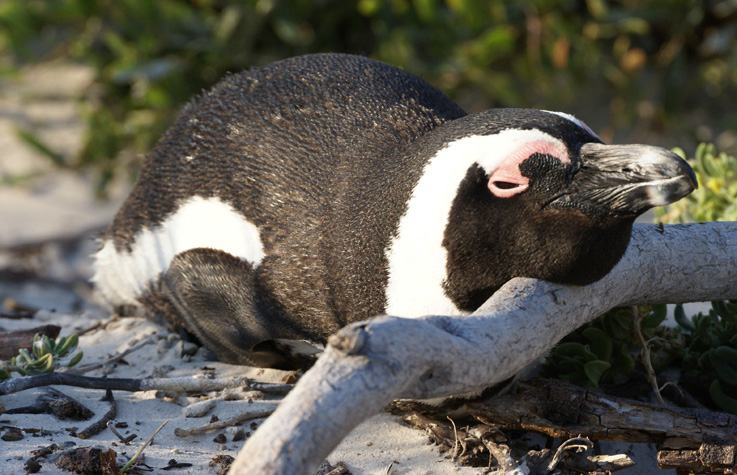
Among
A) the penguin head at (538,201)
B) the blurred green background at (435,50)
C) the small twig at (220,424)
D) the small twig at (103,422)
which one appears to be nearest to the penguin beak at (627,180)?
the penguin head at (538,201)

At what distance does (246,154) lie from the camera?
1990 mm

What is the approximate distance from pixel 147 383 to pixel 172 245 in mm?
404

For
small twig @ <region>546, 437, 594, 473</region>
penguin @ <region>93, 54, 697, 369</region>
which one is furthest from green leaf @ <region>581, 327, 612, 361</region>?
penguin @ <region>93, 54, 697, 369</region>

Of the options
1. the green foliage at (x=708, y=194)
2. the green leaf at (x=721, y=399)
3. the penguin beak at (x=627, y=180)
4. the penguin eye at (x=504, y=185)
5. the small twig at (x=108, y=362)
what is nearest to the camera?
the penguin beak at (x=627, y=180)

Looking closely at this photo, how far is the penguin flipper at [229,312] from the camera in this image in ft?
6.30

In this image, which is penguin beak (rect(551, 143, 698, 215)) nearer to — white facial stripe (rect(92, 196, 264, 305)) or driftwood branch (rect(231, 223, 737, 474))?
driftwood branch (rect(231, 223, 737, 474))

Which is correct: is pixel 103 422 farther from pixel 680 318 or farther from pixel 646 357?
pixel 680 318

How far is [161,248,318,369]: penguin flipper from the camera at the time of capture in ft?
6.30

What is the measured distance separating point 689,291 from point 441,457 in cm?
66

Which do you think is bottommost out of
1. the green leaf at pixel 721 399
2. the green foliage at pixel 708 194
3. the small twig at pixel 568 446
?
the small twig at pixel 568 446

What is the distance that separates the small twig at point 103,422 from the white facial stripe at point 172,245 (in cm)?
41

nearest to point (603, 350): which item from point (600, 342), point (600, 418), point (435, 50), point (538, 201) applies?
point (600, 342)

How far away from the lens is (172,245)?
2145 millimetres

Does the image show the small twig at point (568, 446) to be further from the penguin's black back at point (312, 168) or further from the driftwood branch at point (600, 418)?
the penguin's black back at point (312, 168)
